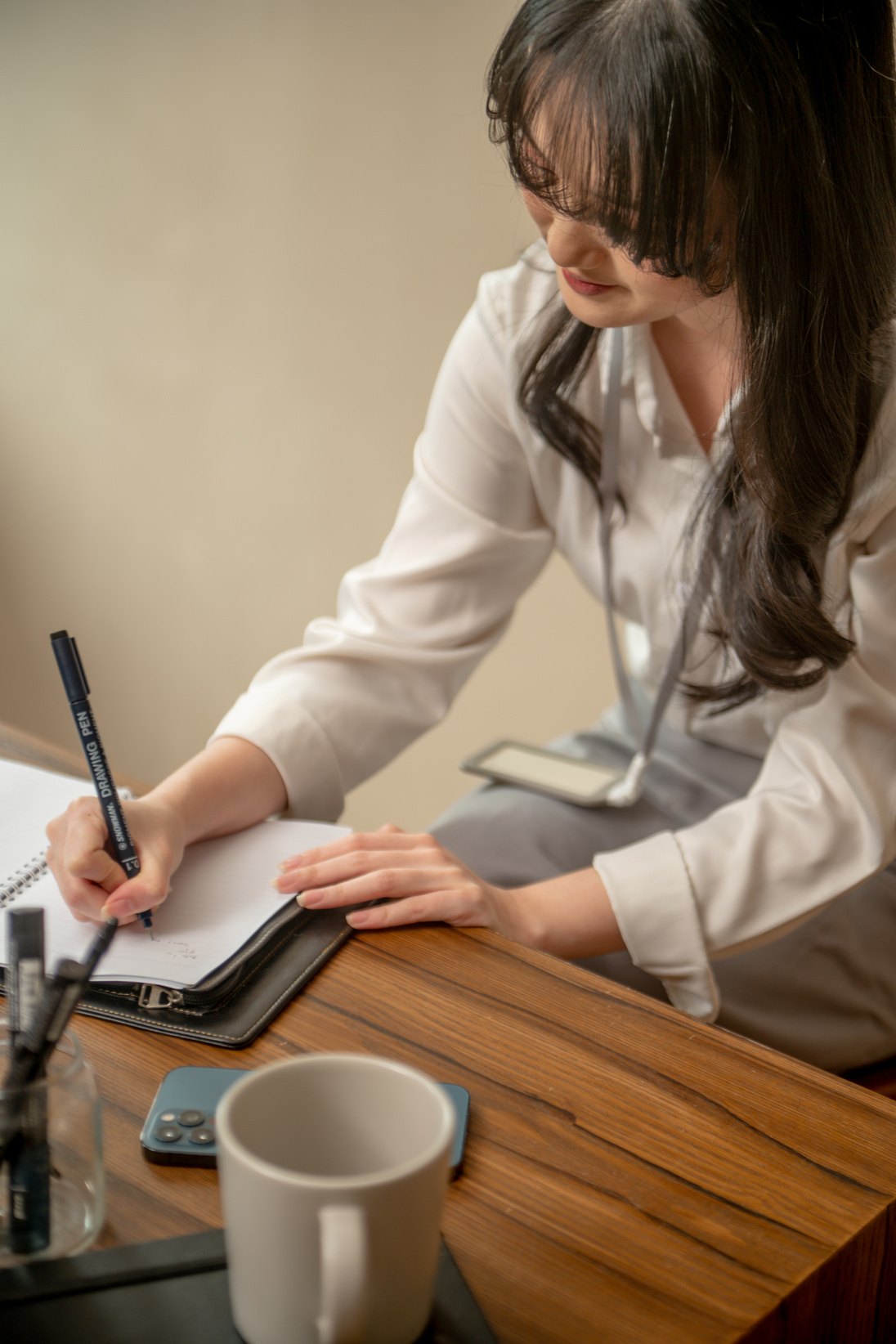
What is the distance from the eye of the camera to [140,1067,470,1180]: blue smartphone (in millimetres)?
513

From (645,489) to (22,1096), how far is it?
80 centimetres

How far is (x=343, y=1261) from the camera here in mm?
346

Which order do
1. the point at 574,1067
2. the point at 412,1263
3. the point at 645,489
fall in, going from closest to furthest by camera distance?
the point at 412,1263 < the point at 574,1067 < the point at 645,489

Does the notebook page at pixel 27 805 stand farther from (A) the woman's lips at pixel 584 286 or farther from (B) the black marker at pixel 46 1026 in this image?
(A) the woman's lips at pixel 584 286

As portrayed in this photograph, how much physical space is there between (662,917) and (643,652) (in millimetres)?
463

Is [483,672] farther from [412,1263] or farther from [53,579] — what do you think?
[412,1263]

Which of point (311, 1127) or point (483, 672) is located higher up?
point (311, 1127)

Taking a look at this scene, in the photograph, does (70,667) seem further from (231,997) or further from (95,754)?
(231,997)

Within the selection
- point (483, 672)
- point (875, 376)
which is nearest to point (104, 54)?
point (483, 672)

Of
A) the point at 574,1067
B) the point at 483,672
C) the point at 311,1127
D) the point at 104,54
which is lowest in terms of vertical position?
the point at 483,672

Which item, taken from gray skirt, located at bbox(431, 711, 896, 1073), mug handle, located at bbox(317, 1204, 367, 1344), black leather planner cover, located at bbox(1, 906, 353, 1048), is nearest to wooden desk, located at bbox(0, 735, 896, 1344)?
black leather planner cover, located at bbox(1, 906, 353, 1048)

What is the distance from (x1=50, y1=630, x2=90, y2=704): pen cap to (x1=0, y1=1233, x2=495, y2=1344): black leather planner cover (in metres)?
0.32

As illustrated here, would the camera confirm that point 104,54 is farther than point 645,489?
Yes

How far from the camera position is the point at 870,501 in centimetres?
90
